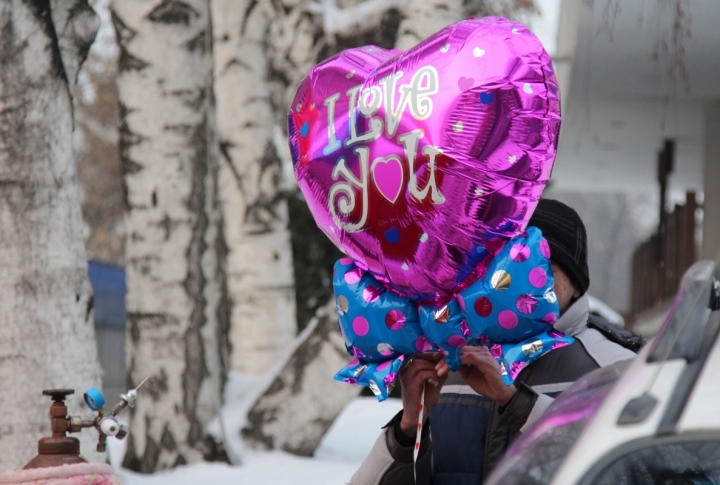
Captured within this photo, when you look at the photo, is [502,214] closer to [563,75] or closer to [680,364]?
[680,364]

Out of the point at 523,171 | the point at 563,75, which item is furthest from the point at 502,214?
the point at 563,75

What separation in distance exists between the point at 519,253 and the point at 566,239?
29 cm

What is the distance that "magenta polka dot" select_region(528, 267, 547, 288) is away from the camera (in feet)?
6.40

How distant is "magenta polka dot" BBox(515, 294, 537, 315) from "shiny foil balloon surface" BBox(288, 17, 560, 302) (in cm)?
11

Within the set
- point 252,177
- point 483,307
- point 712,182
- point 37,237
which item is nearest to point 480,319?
point 483,307

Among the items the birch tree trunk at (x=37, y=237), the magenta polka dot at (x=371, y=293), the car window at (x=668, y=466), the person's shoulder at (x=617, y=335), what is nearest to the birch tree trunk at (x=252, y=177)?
the birch tree trunk at (x=37, y=237)

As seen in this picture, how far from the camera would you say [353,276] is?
2.15 meters

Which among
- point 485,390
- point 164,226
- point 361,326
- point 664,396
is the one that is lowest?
point 164,226

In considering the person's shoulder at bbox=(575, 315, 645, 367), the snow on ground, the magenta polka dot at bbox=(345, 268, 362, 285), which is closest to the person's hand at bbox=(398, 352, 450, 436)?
the magenta polka dot at bbox=(345, 268, 362, 285)

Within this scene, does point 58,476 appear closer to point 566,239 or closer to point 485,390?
point 485,390

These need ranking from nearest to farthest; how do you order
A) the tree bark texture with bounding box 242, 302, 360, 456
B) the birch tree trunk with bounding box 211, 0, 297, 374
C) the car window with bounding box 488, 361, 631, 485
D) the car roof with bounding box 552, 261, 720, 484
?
1. the car roof with bounding box 552, 261, 720, 484
2. the car window with bounding box 488, 361, 631, 485
3. the tree bark texture with bounding box 242, 302, 360, 456
4. the birch tree trunk with bounding box 211, 0, 297, 374

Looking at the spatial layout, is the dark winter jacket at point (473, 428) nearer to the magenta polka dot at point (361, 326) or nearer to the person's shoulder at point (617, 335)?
the person's shoulder at point (617, 335)

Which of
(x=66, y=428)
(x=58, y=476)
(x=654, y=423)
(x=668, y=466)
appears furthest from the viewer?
(x=66, y=428)

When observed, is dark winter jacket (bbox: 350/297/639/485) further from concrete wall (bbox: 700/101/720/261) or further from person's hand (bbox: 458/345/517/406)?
concrete wall (bbox: 700/101/720/261)
